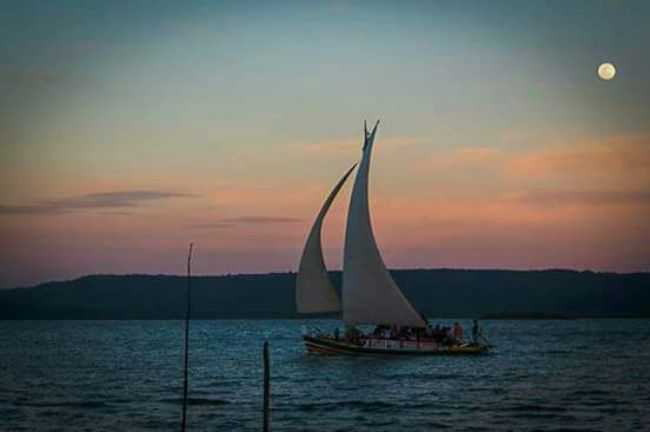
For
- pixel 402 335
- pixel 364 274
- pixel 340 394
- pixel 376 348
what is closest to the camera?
pixel 340 394

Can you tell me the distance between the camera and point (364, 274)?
6300cm

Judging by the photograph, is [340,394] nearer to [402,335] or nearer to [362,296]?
[362,296]

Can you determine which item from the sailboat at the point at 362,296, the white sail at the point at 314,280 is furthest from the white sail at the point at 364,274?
the white sail at the point at 314,280

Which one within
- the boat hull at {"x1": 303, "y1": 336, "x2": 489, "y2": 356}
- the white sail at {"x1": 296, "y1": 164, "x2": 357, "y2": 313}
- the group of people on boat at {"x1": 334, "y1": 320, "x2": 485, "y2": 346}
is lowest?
the boat hull at {"x1": 303, "y1": 336, "x2": 489, "y2": 356}

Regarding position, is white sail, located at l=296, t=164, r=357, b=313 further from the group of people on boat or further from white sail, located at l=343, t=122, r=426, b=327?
white sail, located at l=343, t=122, r=426, b=327

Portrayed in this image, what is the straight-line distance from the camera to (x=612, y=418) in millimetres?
40719

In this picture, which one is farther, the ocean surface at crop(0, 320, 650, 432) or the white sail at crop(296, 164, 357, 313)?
the white sail at crop(296, 164, 357, 313)

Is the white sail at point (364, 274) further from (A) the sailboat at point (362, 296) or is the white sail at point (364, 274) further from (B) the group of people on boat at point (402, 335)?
(B) the group of people on boat at point (402, 335)

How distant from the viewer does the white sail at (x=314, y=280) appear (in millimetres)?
68062

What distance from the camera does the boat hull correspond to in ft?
218

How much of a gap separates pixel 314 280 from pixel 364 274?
6.11 meters

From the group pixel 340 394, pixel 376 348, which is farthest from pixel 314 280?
pixel 340 394

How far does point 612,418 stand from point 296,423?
11.4 m

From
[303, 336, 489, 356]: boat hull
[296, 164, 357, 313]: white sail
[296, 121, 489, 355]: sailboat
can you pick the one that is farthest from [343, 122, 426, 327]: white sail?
[296, 164, 357, 313]: white sail
